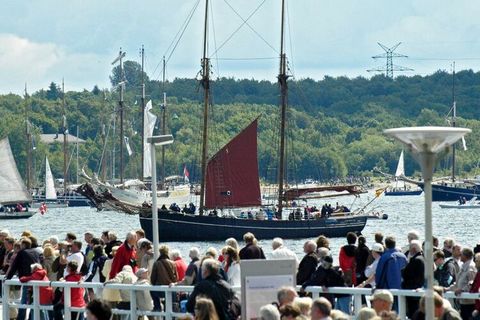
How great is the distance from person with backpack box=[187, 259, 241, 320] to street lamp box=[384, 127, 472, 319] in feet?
12.2

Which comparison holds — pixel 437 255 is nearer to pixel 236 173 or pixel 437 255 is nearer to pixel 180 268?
pixel 180 268

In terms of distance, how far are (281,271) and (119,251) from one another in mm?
5289

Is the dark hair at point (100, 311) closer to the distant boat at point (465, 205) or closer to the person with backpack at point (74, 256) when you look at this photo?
the person with backpack at point (74, 256)

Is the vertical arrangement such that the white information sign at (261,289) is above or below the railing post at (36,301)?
above

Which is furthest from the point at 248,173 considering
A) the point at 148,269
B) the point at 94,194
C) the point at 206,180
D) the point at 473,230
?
the point at 148,269

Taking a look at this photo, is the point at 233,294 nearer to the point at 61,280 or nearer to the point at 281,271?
the point at 281,271

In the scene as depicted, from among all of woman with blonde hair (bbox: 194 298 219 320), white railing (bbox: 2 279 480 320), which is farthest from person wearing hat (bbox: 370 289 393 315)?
white railing (bbox: 2 279 480 320)

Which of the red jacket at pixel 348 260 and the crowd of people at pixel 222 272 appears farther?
the red jacket at pixel 348 260

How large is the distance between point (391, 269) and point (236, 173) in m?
63.0

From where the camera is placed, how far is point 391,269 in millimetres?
21078

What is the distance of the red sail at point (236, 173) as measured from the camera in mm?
84000

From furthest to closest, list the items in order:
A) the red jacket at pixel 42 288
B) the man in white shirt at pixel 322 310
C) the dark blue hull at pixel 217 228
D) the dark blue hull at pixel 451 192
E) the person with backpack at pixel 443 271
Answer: the dark blue hull at pixel 451 192
the dark blue hull at pixel 217 228
the red jacket at pixel 42 288
the person with backpack at pixel 443 271
the man in white shirt at pixel 322 310

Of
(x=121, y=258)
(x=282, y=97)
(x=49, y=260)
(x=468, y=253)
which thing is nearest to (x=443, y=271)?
(x=468, y=253)

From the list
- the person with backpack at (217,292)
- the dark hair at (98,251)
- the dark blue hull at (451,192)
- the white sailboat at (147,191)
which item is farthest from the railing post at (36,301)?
the dark blue hull at (451,192)
